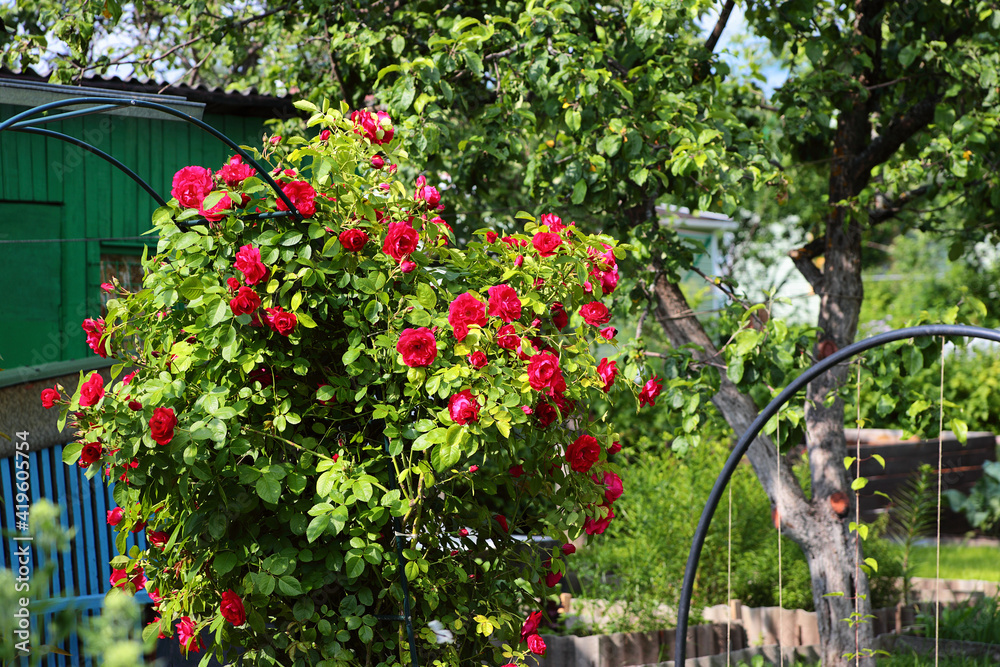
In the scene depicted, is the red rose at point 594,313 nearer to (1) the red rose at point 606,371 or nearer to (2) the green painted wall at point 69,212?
(1) the red rose at point 606,371

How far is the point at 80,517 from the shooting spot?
363 cm

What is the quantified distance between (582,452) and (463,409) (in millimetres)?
479

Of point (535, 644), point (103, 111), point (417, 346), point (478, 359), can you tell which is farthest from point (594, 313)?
point (103, 111)

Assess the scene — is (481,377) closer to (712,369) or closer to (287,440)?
(287,440)

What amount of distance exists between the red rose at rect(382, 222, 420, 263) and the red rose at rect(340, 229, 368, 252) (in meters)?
0.06

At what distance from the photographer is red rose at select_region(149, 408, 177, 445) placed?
1.79 meters

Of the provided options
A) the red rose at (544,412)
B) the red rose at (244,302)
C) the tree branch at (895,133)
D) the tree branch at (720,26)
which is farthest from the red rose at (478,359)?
the tree branch at (895,133)

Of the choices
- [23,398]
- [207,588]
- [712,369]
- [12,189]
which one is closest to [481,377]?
[207,588]

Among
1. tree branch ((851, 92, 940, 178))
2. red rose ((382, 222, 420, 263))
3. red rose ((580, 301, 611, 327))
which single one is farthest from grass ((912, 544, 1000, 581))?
red rose ((382, 222, 420, 263))

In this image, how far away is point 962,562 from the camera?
21.3 ft

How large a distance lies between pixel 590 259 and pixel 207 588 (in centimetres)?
135

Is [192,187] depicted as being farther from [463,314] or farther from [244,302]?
[463,314]

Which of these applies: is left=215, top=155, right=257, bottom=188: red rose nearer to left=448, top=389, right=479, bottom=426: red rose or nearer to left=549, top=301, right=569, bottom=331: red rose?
left=448, top=389, right=479, bottom=426: red rose

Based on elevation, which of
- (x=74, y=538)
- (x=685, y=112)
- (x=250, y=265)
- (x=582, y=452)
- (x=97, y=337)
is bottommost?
(x=74, y=538)
